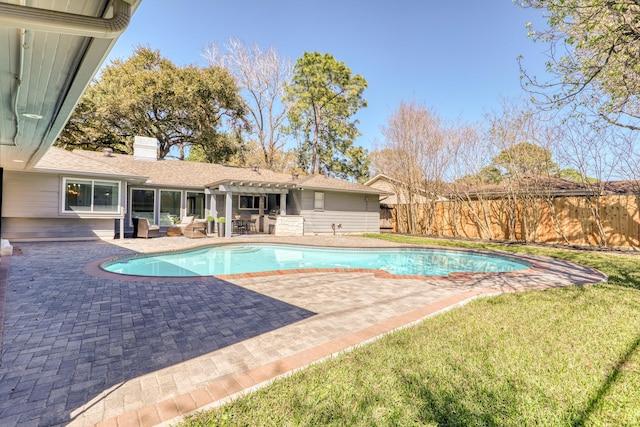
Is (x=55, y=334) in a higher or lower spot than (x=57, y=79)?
lower

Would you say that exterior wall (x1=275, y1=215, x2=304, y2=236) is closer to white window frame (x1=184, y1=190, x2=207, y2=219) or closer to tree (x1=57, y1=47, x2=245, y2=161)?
white window frame (x1=184, y1=190, x2=207, y2=219)

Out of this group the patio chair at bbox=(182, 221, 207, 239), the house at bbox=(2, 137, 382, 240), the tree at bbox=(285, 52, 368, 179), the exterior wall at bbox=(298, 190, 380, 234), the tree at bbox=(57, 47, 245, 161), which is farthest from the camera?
the tree at bbox=(285, 52, 368, 179)

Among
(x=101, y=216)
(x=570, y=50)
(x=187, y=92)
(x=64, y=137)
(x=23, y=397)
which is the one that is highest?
(x=187, y=92)

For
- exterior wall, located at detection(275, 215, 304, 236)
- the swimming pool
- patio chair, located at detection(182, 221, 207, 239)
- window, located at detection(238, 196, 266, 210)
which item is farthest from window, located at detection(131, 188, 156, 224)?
exterior wall, located at detection(275, 215, 304, 236)

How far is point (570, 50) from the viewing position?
227 inches

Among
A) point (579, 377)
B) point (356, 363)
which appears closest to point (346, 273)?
point (356, 363)

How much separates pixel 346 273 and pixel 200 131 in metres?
20.2

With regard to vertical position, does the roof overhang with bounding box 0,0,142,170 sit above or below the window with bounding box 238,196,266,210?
above

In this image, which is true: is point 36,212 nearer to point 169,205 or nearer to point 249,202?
point 169,205

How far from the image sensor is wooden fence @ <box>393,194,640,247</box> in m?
11.8

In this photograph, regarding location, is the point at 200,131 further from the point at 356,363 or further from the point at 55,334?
the point at 356,363

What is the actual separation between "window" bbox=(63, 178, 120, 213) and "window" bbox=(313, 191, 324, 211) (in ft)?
31.9

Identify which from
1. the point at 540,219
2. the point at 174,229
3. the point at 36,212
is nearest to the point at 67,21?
the point at 36,212

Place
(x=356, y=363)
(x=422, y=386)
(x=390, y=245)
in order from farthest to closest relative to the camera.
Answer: (x=390, y=245), (x=356, y=363), (x=422, y=386)
